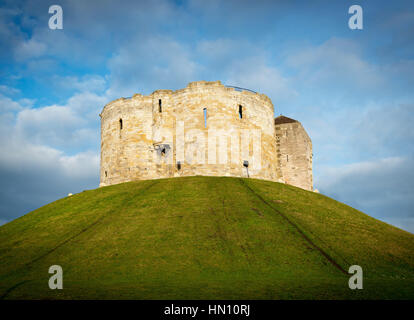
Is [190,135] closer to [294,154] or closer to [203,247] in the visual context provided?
[294,154]

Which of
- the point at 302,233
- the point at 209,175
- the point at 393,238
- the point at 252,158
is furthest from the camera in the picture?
the point at 252,158

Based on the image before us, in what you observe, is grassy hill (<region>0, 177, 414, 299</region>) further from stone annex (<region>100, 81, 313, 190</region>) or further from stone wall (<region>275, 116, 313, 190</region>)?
stone wall (<region>275, 116, 313, 190</region>)

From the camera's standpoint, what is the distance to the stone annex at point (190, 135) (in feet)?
123

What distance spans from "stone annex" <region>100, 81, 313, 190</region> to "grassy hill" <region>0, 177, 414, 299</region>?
5.60m

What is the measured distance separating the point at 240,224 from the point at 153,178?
17.8 metres

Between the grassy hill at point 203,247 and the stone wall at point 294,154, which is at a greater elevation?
the stone wall at point 294,154

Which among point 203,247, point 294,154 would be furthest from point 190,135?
point 203,247

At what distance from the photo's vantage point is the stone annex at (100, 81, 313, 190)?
3744 cm

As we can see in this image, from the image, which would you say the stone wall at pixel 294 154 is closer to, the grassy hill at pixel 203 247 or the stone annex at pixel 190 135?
the stone annex at pixel 190 135

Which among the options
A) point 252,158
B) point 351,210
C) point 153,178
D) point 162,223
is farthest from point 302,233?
point 153,178

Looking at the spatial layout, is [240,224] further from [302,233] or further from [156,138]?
[156,138]

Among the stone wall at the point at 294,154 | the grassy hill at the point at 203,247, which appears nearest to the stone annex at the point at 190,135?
the stone wall at the point at 294,154

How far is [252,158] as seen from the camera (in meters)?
38.9

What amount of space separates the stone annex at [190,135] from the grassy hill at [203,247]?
560cm
